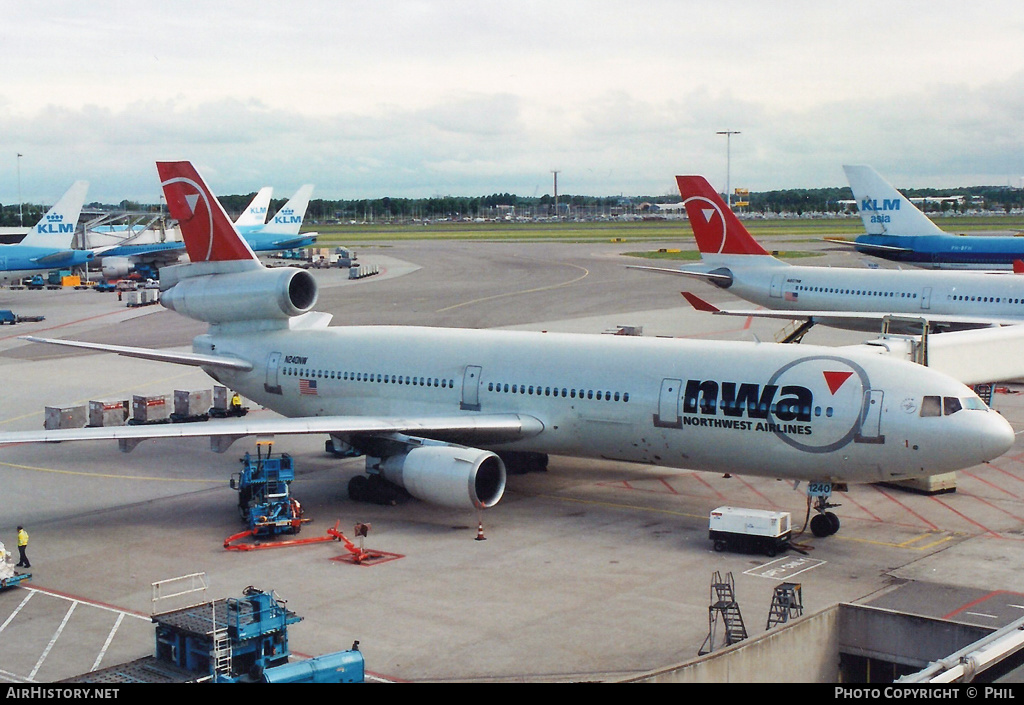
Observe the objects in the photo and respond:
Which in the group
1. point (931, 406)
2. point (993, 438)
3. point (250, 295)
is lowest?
point (993, 438)

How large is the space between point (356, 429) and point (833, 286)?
35243 millimetres

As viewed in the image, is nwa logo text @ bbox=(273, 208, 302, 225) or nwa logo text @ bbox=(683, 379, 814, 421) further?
nwa logo text @ bbox=(273, 208, 302, 225)

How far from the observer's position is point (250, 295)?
35.8 m

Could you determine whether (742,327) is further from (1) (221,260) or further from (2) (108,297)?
(2) (108,297)

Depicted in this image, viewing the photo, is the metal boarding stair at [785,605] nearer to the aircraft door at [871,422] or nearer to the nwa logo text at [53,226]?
the aircraft door at [871,422]

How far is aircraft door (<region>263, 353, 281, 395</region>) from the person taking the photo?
35469 millimetres

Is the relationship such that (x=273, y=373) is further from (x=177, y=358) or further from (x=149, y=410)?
(x=149, y=410)

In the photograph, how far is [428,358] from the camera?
32688 millimetres

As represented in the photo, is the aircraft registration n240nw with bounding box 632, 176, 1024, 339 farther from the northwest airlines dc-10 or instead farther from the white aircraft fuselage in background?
the northwest airlines dc-10

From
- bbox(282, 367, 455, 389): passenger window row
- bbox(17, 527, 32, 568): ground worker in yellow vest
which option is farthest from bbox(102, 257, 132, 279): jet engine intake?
bbox(17, 527, 32, 568): ground worker in yellow vest

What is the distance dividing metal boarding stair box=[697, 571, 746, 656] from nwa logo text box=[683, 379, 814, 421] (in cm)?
563

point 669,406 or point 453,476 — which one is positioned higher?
point 669,406

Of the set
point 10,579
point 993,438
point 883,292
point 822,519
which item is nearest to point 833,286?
point 883,292

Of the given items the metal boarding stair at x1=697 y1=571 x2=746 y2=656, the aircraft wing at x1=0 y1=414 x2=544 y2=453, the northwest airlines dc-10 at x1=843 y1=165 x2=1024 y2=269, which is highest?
the northwest airlines dc-10 at x1=843 y1=165 x2=1024 y2=269
